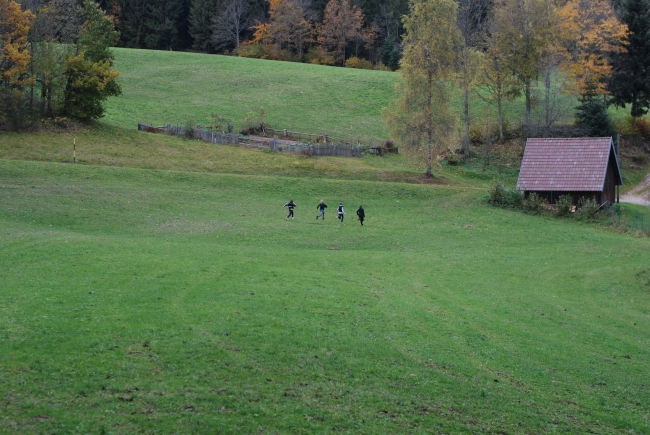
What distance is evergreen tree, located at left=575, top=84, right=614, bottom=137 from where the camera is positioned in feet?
241

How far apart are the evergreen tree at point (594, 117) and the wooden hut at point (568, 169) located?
64.0ft

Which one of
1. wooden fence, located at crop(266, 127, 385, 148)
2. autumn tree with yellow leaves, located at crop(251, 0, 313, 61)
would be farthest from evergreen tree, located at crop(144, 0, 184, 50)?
wooden fence, located at crop(266, 127, 385, 148)

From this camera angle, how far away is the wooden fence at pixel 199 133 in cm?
6500

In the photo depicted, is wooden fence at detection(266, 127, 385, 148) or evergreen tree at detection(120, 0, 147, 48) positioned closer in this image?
wooden fence at detection(266, 127, 385, 148)

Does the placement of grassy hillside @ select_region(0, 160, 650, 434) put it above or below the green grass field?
below

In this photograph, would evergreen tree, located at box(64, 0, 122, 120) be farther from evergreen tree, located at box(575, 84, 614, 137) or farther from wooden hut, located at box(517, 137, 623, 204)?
evergreen tree, located at box(575, 84, 614, 137)

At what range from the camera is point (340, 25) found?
120 meters

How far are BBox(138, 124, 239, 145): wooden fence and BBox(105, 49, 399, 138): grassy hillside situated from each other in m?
2.53

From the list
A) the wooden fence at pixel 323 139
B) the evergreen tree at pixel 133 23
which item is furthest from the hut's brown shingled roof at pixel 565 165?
the evergreen tree at pixel 133 23

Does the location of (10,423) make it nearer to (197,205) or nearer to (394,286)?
(394,286)

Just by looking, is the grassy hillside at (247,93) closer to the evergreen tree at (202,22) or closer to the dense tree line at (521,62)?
the dense tree line at (521,62)

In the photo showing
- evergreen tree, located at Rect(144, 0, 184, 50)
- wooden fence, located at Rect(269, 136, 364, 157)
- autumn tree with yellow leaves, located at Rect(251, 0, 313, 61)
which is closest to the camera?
wooden fence, located at Rect(269, 136, 364, 157)

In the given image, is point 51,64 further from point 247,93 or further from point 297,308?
point 297,308

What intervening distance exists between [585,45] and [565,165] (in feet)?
97.1
